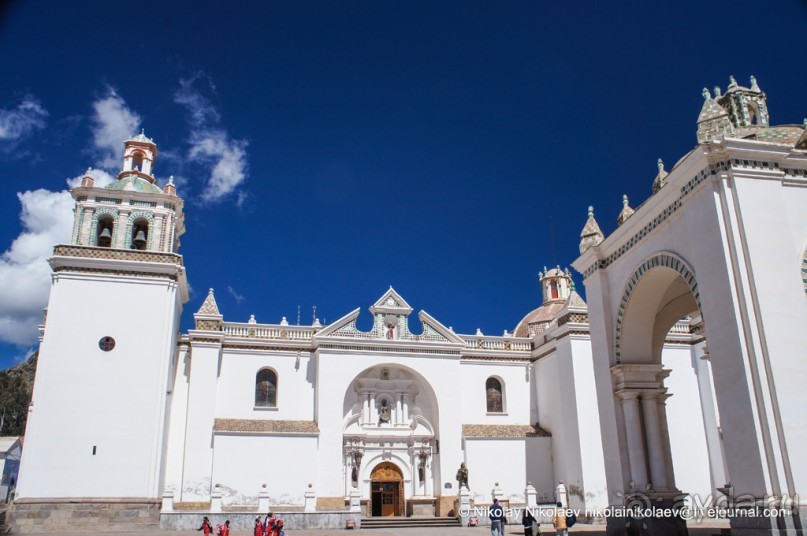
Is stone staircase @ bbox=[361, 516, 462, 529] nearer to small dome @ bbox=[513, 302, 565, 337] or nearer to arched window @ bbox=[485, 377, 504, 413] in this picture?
arched window @ bbox=[485, 377, 504, 413]

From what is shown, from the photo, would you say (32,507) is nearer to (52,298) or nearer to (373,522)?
(52,298)

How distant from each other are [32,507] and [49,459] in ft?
4.19

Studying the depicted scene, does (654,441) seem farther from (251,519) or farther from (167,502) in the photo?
(167,502)

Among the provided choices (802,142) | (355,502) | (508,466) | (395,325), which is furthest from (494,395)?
(802,142)

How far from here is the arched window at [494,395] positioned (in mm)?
25391

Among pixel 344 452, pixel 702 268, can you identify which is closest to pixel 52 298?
pixel 344 452

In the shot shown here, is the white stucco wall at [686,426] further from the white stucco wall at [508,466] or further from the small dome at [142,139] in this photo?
the small dome at [142,139]

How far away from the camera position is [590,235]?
46.3ft

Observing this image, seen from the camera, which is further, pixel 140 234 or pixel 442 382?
pixel 442 382

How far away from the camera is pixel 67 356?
63.1 feet

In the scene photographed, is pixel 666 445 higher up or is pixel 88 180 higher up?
pixel 88 180

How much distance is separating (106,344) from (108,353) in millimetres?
302

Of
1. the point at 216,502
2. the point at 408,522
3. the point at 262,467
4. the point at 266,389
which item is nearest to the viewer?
the point at 216,502

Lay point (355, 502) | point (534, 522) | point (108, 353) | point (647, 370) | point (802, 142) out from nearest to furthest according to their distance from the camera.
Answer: point (802, 142), point (647, 370), point (534, 522), point (108, 353), point (355, 502)
